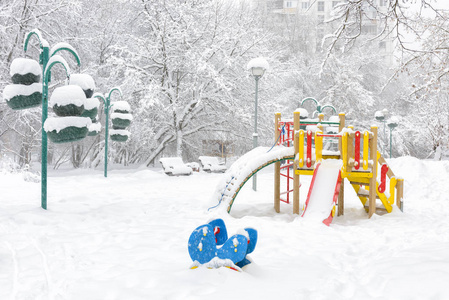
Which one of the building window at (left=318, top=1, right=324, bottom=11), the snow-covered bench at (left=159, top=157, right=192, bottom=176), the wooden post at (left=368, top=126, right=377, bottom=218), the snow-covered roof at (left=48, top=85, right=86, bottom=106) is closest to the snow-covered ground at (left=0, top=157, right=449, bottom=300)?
the wooden post at (left=368, top=126, right=377, bottom=218)

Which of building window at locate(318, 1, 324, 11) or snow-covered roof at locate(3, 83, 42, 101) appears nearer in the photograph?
snow-covered roof at locate(3, 83, 42, 101)

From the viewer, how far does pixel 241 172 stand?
26.6 ft

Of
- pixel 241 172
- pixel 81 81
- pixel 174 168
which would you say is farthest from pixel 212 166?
pixel 81 81

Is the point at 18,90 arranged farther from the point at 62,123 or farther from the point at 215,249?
the point at 215,249

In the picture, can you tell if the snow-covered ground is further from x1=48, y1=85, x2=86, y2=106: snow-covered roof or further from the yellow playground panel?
x1=48, y1=85, x2=86, y2=106: snow-covered roof

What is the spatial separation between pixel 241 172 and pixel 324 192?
1.71m

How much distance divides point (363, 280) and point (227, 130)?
1583cm

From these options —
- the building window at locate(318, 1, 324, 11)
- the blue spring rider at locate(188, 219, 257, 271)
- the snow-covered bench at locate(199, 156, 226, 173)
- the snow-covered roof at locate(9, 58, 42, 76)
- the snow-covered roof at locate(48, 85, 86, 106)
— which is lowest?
the blue spring rider at locate(188, 219, 257, 271)

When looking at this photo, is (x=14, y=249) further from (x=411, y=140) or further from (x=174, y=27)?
(x=411, y=140)

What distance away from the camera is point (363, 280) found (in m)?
4.05

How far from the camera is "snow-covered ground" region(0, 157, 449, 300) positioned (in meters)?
3.61

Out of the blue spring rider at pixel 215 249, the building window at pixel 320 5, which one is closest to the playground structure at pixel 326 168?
the blue spring rider at pixel 215 249

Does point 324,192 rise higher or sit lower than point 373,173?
lower

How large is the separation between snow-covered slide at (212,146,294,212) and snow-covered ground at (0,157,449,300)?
330 millimetres
